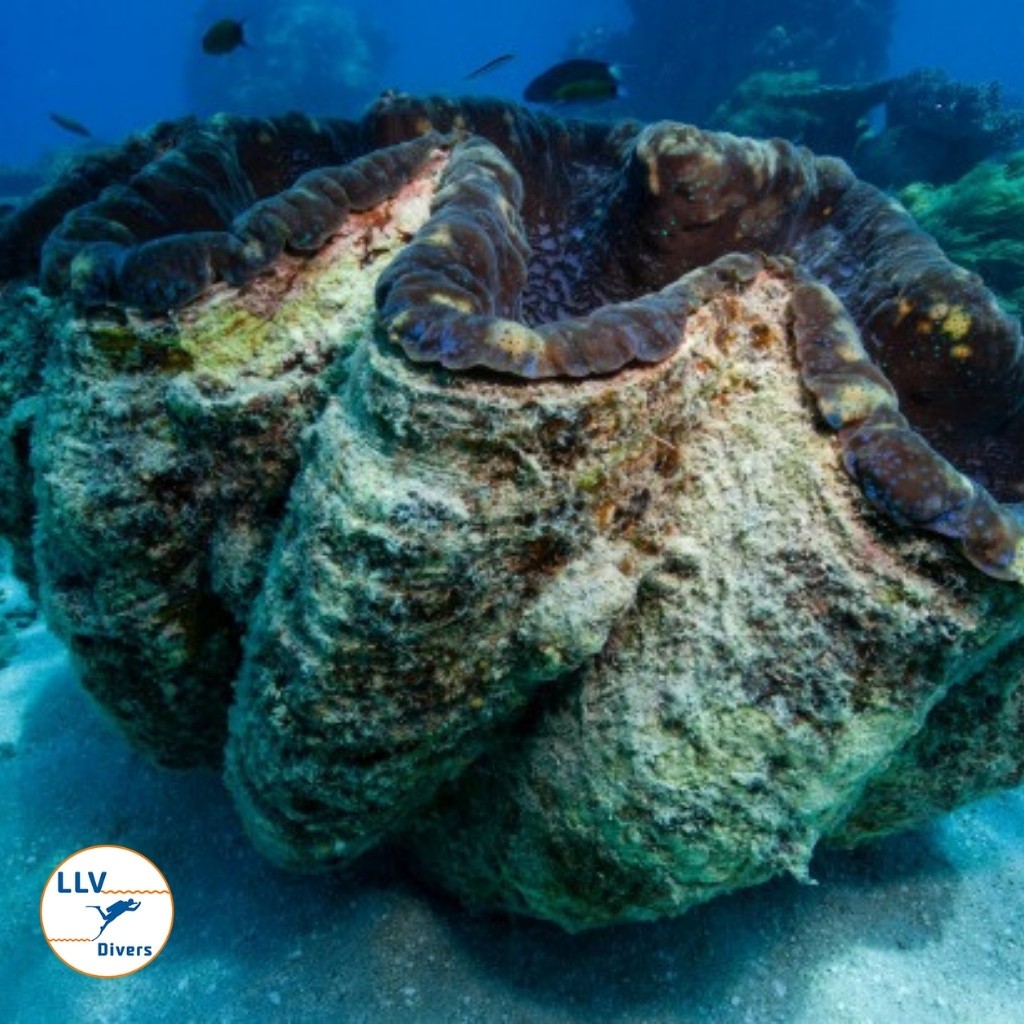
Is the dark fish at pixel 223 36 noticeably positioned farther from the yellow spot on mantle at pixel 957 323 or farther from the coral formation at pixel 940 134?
the coral formation at pixel 940 134

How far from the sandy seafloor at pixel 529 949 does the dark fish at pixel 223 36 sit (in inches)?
303

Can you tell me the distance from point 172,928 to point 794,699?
9.82ft

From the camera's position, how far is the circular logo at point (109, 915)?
131 inches

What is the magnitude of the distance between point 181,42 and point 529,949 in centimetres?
11432

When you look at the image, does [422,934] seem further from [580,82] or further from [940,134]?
[940,134]

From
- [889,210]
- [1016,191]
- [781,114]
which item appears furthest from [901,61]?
[889,210]

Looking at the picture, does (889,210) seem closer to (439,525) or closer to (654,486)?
(654,486)

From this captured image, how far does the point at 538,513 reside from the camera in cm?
175

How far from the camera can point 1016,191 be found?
8.26 metres

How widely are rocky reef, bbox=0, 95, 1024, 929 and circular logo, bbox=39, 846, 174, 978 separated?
1184mm

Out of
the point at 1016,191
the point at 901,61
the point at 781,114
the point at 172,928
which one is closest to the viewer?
the point at 172,928

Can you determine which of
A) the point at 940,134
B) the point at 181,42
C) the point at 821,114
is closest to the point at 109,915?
the point at 940,134

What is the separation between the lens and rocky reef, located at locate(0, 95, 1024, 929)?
173 centimetres

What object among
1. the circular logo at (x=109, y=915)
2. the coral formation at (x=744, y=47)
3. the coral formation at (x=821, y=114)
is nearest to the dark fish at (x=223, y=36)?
the circular logo at (x=109, y=915)
